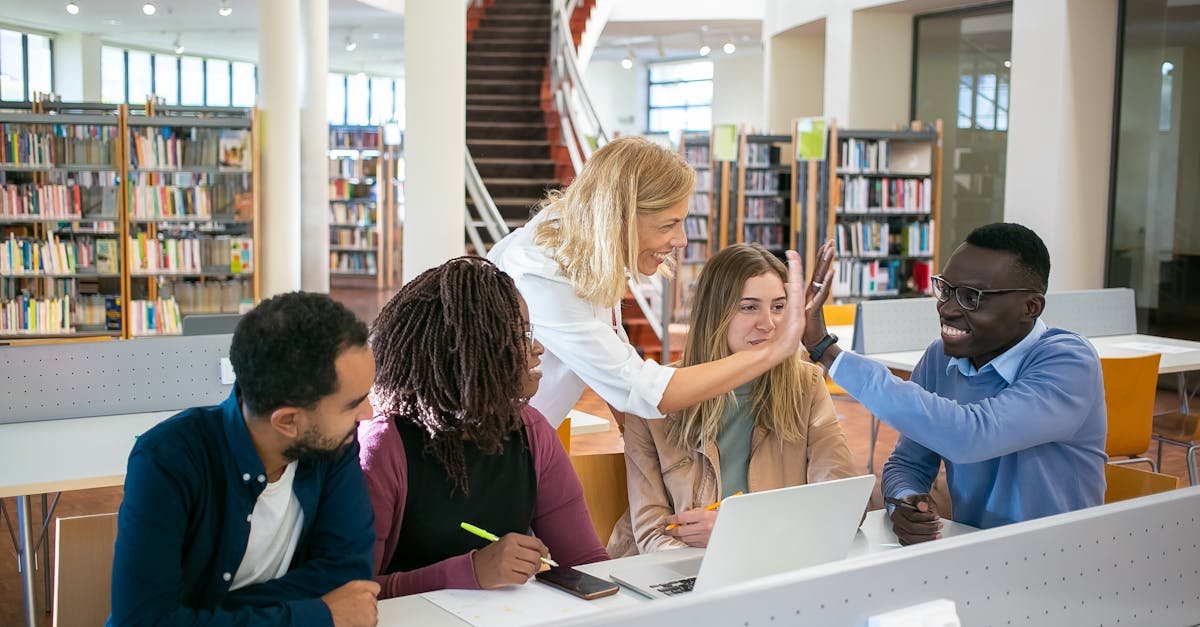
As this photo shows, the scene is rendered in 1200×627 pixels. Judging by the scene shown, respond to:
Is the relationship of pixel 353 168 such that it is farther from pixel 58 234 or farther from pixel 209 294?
pixel 58 234

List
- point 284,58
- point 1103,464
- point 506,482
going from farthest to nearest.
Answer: point 284,58 < point 1103,464 < point 506,482

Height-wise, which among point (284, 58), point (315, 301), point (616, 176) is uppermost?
point (284, 58)

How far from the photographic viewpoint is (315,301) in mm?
1612

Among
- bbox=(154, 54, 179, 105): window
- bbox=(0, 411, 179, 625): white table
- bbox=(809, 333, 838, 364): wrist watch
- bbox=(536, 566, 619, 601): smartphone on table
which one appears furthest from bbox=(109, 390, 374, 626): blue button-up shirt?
bbox=(154, 54, 179, 105): window

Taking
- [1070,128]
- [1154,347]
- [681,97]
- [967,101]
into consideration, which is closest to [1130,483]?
[1154,347]

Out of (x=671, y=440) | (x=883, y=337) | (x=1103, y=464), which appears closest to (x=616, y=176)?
(x=671, y=440)

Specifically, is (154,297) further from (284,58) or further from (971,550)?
(971,550)

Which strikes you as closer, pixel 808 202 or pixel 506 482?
pixel 506 482

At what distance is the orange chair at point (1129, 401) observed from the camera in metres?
4.13

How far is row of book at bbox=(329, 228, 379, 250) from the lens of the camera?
15.5m

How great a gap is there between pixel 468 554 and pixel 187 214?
708 cm

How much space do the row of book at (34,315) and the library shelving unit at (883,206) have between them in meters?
5.93

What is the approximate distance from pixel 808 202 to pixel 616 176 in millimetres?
7478

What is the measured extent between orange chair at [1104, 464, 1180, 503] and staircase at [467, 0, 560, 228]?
7.04 m
